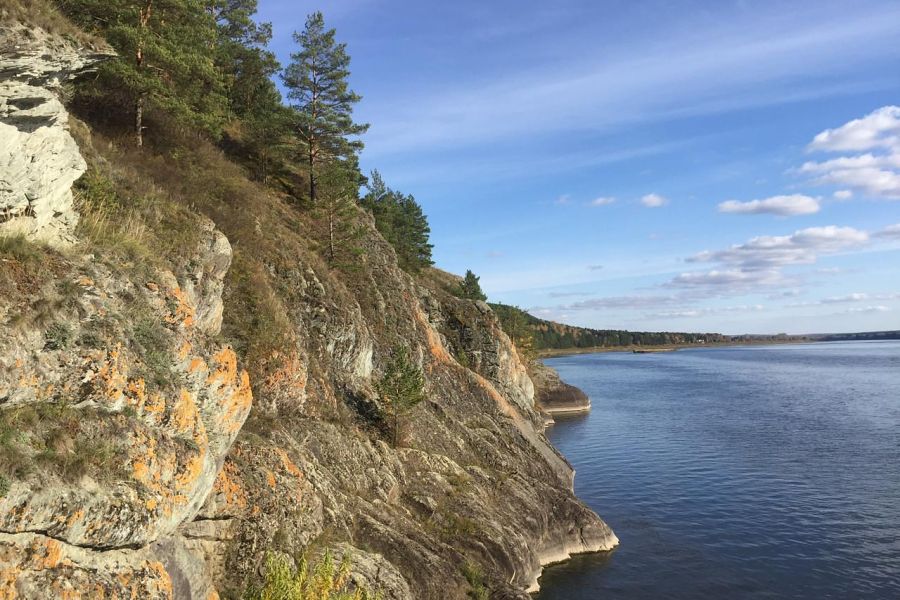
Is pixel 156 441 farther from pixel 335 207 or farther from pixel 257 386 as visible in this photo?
pixel 335 207

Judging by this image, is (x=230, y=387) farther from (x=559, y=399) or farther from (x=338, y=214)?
(x=559, y=399)

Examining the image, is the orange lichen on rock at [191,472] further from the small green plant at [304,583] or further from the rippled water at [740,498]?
the rippled water at [740,498]

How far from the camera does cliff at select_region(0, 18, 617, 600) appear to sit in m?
10.3

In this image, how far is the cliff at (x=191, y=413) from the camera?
33.8 feet

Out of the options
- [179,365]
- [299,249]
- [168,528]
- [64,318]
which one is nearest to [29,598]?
[168,528]

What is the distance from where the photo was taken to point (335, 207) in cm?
3628

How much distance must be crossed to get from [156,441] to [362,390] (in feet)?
53.7

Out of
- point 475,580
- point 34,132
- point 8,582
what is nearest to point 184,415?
point 8,582

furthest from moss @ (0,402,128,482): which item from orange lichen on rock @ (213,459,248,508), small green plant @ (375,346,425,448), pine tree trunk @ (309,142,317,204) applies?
pine tree trunk @ (309,142,317,204)

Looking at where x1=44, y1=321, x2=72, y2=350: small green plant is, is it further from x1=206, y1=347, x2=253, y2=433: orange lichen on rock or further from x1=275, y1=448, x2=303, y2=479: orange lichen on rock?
x1=275, y1=448, x2=303, y2=479: orange lichen on rock

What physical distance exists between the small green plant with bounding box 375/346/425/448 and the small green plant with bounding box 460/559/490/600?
7.30 metres

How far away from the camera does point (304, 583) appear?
15734mm

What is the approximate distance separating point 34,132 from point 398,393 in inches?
715

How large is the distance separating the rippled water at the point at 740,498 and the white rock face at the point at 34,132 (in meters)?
26.1
